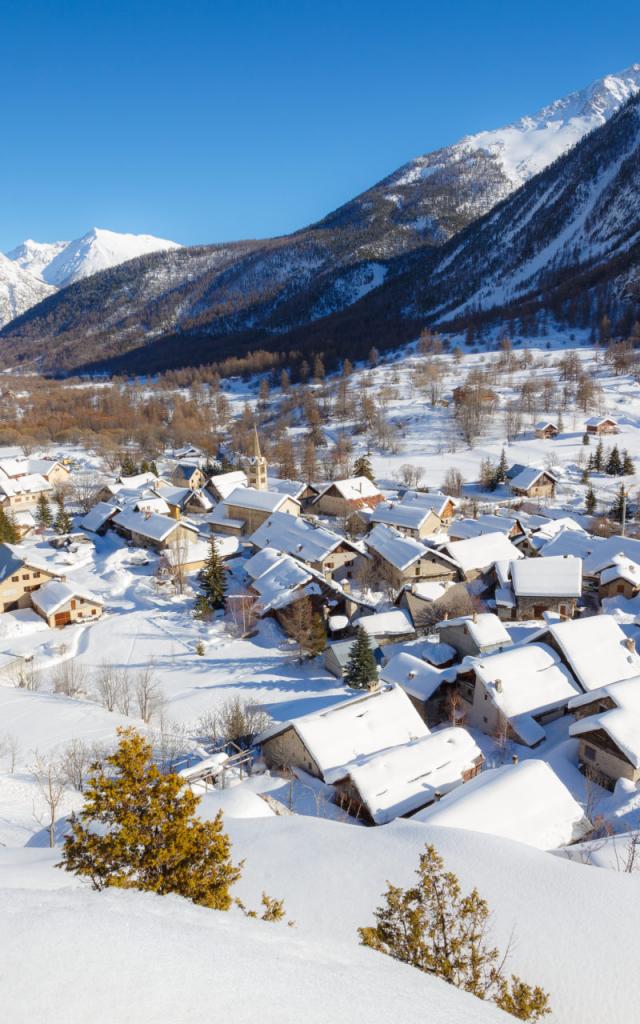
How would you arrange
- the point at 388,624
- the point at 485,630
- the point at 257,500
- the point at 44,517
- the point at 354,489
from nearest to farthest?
1. the point at 485,630
2. the point at 388,624
3. the point at 257,500
4. the point at 44,517
5. the point at 354,489

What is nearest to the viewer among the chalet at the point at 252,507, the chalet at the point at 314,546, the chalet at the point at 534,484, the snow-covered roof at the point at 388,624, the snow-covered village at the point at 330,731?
the snow-covered village at the point at 330,731

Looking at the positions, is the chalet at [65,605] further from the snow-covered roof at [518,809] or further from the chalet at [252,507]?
the snow-covered roof at [518,809]

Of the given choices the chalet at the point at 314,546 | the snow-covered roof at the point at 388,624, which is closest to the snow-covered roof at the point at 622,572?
the snow-covered roof at the point at 388,624

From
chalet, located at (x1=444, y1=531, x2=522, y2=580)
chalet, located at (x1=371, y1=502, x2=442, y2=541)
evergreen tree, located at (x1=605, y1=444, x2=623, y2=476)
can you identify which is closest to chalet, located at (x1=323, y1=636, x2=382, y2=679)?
chalet, located at (x1=444, y1=531, x2=522, y2=580)

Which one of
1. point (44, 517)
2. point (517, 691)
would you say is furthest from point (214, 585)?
point (44, 517)

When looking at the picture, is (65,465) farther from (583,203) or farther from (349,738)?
(583,203)

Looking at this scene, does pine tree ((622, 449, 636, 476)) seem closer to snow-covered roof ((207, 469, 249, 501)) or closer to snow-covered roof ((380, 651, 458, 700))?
snow-covered roof ((207, 469, 249, 501))

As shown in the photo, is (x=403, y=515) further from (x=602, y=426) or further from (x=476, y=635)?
(x=602, y=426)

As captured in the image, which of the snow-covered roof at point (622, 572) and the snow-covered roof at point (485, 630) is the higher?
the snow-covered roof at point (485, 630)
